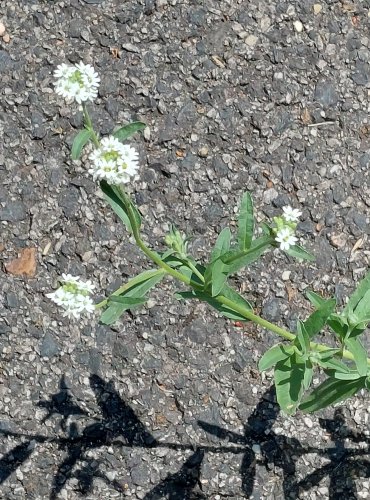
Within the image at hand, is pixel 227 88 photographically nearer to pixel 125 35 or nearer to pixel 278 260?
pixel 125 35

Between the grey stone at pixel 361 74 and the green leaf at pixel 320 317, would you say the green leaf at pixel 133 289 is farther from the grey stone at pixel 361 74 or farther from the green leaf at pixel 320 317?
the grey stone at pixel 361 74

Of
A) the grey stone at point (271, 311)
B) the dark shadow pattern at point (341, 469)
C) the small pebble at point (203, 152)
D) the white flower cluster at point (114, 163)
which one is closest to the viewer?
the white flower cluster at point (114, 163)

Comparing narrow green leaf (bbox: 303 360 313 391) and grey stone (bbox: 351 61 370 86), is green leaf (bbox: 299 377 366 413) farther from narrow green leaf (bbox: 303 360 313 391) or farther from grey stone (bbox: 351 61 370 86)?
grey stone (bbox: 351 61 370 86)

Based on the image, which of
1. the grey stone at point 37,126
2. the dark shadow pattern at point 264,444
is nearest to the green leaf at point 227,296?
the dark shadow pattern at point 264,444

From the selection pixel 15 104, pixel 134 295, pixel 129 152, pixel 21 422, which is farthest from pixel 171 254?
pixel 15 104

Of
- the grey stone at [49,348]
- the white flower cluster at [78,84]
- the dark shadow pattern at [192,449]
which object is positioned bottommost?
the dark shadow pattern at [192,449]
